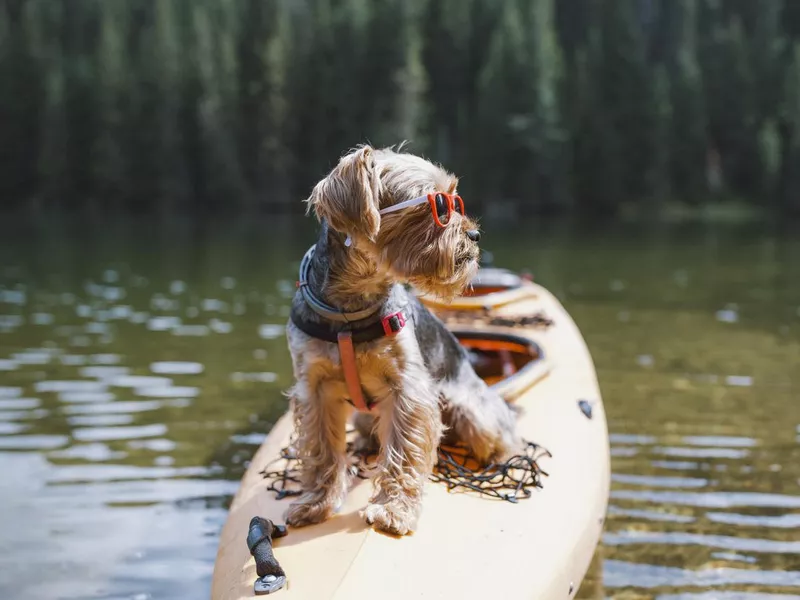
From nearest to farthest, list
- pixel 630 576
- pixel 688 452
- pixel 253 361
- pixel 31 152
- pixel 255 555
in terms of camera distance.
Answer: pixel 255 555
pixel 630 576
pixel 688 452
pixel 253 361
pixel 31 152

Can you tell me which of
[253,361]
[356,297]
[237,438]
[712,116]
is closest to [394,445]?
[356,297]

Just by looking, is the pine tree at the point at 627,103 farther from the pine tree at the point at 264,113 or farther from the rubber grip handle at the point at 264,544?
the rubber grip handle at the point at 264,544

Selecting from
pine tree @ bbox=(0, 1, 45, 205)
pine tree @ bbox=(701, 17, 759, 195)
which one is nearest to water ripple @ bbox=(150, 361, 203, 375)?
pine tree @ bbox=(0, 1, 45, 205)

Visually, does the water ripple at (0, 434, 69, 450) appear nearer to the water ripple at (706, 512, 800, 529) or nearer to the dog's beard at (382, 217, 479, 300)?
the dog's beard at (382, 217, 479, 300)

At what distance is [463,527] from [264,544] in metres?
1.07

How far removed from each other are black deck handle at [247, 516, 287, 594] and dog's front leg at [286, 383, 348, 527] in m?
0.19

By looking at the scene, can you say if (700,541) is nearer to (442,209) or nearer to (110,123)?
(442,209)

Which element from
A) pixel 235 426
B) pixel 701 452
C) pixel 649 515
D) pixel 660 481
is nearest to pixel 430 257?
pixel 649 515

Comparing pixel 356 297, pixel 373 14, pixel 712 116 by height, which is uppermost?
pixel 373 14

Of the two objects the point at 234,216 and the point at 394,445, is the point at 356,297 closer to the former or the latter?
the point at 394,445

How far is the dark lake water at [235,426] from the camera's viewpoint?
5.85 m

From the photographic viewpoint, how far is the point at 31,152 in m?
59.9

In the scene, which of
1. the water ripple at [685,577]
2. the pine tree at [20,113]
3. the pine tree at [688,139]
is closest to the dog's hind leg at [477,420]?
the water ripple at [685,577]

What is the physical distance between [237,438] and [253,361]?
337 centimetres
